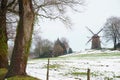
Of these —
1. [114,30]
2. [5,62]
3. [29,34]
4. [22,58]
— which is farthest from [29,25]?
[114,30]

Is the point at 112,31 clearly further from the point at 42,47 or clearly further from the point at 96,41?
the point at 42,47

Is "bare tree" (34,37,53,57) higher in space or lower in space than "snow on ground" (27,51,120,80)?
higher

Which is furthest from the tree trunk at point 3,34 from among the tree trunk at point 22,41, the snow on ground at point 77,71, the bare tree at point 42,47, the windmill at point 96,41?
the bare tree at point 42,47

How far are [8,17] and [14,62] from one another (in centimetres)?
1268

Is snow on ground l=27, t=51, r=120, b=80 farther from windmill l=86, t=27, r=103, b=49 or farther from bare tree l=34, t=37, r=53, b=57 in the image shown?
bare tree l=34, t=37, r=53, b=57

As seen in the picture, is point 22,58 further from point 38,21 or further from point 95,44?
point 95,44

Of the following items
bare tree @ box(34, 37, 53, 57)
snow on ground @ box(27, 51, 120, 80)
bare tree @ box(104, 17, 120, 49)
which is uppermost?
bare tree @ box(104, 17, 120, 49)

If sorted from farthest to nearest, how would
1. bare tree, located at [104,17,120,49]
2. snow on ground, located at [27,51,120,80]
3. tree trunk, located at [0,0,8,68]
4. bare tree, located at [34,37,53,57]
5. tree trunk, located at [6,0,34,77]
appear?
bare tree, located at [34,37,53,57], bare tree, located at [104,17,120,49], tree trunk, located at [0,0,8,68], snow on ground, located at [27,51,120,80], tree trunk, located at [6,0,34,77]

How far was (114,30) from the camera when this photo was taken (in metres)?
115

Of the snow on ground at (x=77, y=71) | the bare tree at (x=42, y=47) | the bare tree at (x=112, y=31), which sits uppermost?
the bare tree at (x=112, y=31)

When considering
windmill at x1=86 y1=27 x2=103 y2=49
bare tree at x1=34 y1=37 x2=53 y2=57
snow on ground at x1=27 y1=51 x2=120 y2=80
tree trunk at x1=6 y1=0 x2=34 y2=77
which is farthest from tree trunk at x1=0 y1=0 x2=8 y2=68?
bare tree at x1=34 y1=37 x2=53 y2=57

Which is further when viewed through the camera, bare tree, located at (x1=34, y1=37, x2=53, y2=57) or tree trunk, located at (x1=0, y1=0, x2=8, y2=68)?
bare tree, located at (x1=34, y1=37, x2=53, y2=57)

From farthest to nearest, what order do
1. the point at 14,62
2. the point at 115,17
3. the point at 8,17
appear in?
the point at 115,17 → the point at 8,17 → the point at 14,62

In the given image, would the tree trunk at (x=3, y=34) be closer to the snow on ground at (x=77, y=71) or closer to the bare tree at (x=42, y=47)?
the snow on ground at (x=77, y=71)
